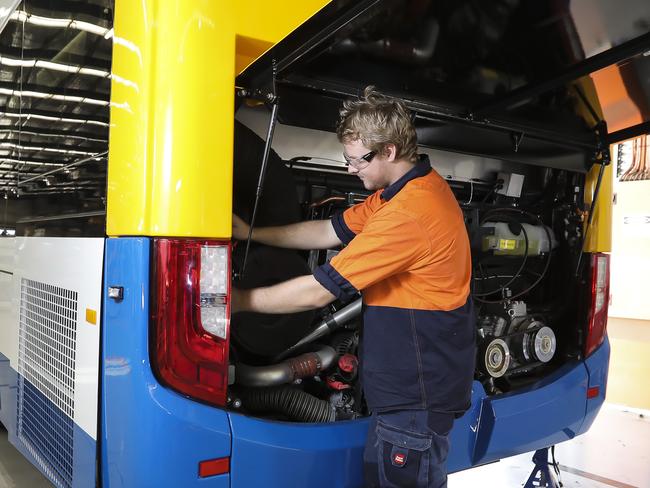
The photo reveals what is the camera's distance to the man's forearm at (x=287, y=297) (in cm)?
167

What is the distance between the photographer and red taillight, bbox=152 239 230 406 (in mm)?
1466

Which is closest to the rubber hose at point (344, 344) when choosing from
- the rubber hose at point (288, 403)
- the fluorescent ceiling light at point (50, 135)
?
the rubber hose at point (288, 403)

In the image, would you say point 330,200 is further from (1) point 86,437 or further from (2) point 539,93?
(1) point 86,437

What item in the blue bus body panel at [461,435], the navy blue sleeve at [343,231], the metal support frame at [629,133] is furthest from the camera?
the metal support frame at [629,133]

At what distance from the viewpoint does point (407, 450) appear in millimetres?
1691

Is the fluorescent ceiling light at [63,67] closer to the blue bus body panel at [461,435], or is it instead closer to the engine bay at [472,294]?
the engine bay at [472,294]

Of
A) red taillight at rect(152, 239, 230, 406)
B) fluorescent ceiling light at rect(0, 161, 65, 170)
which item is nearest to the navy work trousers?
red taillight at rect(152, 239, 230, 406)

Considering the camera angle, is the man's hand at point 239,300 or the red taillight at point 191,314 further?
the man's hand at point 239,300

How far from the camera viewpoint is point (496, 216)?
2799 millimetres

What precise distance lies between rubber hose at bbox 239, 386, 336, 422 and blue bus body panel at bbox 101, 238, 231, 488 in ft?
1.65

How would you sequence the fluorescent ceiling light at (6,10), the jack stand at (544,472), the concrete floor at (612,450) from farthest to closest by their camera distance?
1. the concrete floor at (612,450)
2. the jack stand at (544,472)
3. the fluorescent ceiling light at (6,10)

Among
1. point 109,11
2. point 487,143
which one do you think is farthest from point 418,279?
point 109,11

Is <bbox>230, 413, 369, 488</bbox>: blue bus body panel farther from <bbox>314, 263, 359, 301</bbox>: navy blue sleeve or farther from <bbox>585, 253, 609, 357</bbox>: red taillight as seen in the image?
<bbox>585, 253, 609, 357</bbox>: red taillight

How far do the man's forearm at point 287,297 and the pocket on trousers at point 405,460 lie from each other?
0.47m
